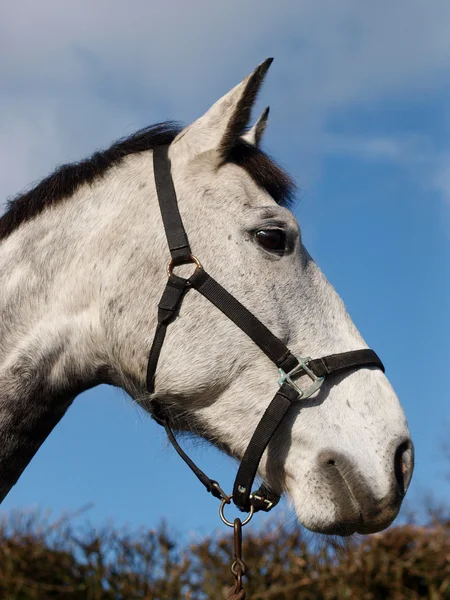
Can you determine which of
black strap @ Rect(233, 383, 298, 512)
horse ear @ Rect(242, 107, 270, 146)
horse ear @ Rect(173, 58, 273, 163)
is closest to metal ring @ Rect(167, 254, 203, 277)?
horse ear @ Rect(173, 58, 273, 163)

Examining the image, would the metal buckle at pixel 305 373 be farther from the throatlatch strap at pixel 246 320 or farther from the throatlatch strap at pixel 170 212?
the throatlatch strap at pixel 170 212

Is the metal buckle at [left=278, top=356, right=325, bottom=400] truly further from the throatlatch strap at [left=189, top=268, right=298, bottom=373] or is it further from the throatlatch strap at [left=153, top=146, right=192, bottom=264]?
the throatlatch strap at [left=153, top=146, right=192, bottom=264]

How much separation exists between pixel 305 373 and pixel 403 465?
2.08ft

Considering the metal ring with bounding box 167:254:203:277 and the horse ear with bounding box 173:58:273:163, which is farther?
the horse ear with bounding box 173:58:273:163

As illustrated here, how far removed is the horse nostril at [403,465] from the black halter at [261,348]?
449 mm

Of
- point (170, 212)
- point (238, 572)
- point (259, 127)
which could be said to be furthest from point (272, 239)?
point (238, 572)

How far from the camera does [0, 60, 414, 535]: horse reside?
10.5 feet

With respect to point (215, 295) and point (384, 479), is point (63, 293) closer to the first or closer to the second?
point (215, 295)

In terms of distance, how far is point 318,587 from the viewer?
17.6 feet

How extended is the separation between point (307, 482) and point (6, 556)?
2.86m

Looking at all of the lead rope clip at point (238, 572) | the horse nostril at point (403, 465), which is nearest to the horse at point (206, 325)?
the horse nostril at point (403, 465)

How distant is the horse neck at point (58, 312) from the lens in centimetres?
356

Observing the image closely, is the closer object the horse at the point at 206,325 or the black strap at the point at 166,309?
the horse at the point at 206,325

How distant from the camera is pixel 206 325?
3.42 meters
